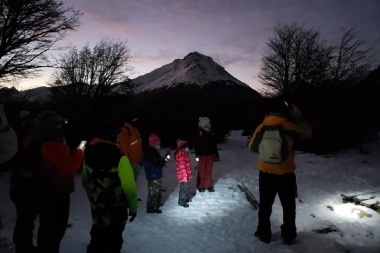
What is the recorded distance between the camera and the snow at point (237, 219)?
4.91m

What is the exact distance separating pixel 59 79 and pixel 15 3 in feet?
36.8

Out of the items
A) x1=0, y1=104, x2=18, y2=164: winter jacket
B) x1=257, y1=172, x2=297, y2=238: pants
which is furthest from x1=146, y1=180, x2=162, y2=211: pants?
x1=0, y1=104, x2=18, y2=164: winter jacket

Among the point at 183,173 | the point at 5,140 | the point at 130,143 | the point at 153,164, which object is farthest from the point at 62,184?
the point at 183,173

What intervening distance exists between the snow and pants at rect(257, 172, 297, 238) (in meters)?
0.30

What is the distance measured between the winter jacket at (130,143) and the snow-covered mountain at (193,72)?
87.4m

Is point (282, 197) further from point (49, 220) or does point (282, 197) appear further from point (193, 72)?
point (193, 72)

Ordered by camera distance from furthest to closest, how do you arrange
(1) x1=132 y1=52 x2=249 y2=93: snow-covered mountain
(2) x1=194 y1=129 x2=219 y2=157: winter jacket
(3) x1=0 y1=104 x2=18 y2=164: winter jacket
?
(1) x1=132 y1=52 x2=249 y2=93: snow-covered mountain < (2) x1=194 y1=129 x2=219 y2=157: winter jacket < (3) x1=0 y1=104 x2=18 y2=164: winter jacket

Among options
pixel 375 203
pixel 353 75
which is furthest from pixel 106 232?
pixel 353 75

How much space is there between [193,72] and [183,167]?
360ft

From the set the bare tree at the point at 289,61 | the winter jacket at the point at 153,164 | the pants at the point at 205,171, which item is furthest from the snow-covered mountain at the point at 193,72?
the winter jacket at the point at 153,164

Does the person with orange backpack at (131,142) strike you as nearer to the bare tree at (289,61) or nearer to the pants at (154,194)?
the pants at (154,194)

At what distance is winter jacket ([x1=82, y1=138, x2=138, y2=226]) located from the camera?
3.34m

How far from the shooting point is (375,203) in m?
6.31

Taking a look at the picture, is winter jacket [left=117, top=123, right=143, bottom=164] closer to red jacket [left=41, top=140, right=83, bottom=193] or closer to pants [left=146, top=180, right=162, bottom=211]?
pants [left=146, top=180, right=162, bottom=211]
